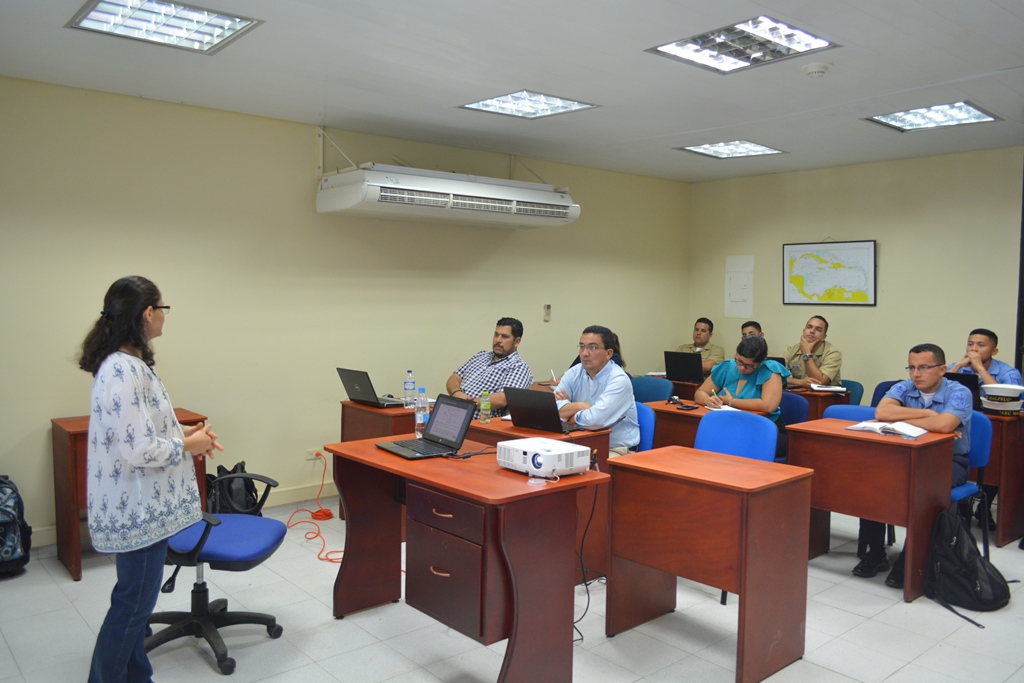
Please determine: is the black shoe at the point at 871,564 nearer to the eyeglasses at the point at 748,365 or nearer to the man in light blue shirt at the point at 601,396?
the eyeglasses at the point at 748,365

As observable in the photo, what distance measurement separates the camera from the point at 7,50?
379cm

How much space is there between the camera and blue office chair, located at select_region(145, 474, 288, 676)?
2.93 meters

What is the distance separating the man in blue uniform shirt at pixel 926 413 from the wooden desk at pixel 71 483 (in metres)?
3.74

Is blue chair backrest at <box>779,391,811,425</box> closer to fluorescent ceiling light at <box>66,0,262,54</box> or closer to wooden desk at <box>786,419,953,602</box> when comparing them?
wooden desk at <box>786,419,953,602</box>

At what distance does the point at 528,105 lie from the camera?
5.04 metres

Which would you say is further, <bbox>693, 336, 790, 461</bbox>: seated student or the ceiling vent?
the ceiling vent

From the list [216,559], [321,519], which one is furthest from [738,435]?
[321,519]

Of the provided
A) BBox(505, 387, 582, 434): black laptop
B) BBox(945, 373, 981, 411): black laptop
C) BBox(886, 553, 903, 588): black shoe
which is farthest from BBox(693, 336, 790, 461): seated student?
BBox(505, 387, 582, 434): black laptop

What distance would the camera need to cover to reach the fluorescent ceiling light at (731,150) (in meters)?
6.26

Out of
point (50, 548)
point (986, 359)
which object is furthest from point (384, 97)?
point (986, 359)

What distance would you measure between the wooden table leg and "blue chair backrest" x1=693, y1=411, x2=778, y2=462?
52.3 inches

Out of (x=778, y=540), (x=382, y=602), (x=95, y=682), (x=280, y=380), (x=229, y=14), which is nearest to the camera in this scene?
(x=95, y=682)

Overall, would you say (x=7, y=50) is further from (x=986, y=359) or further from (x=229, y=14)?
(x=986, y=359)

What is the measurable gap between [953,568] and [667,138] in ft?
12.0
